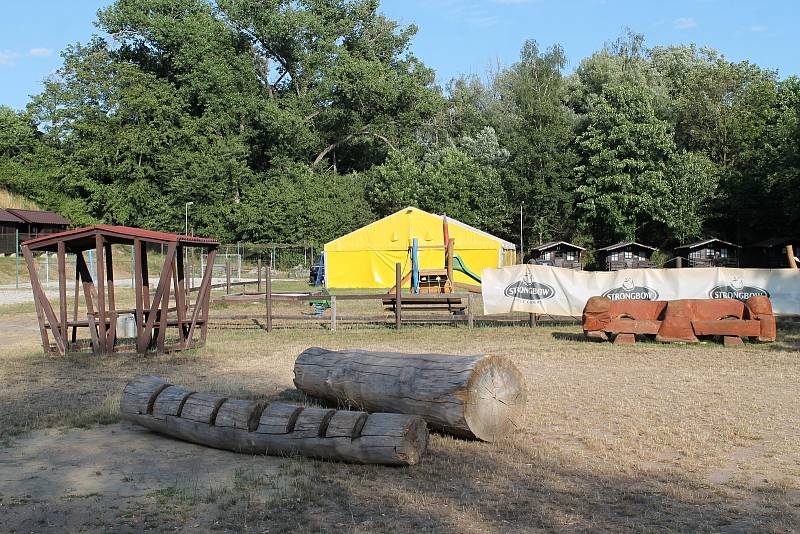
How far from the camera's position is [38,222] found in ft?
203

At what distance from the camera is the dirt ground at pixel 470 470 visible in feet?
20.1

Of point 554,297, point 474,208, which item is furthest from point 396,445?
point 474,208

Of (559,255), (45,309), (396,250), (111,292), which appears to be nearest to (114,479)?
(45,309)

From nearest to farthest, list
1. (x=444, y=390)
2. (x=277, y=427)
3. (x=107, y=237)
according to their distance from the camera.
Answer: (x=277, y=427)
(x=444, y=390)
(x=107, y=237)

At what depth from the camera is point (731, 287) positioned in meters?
18.8

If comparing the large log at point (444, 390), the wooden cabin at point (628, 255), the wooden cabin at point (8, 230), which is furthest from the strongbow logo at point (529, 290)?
the wooden cabin at point (8, 230)

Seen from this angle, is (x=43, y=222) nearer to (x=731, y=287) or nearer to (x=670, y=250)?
(x=670, y=250)

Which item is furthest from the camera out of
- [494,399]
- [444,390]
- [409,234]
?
[409,234]

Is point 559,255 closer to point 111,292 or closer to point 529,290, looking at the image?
point 529,290

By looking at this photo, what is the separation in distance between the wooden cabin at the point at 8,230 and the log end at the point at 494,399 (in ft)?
187

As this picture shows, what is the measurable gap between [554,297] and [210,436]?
13179mm

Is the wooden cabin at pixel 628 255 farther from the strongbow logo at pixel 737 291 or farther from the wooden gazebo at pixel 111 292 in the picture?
the wooden gazebo at pixel 111 292

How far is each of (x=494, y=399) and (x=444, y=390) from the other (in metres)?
0.57

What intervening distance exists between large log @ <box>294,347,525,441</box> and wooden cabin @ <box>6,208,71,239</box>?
189 feet
